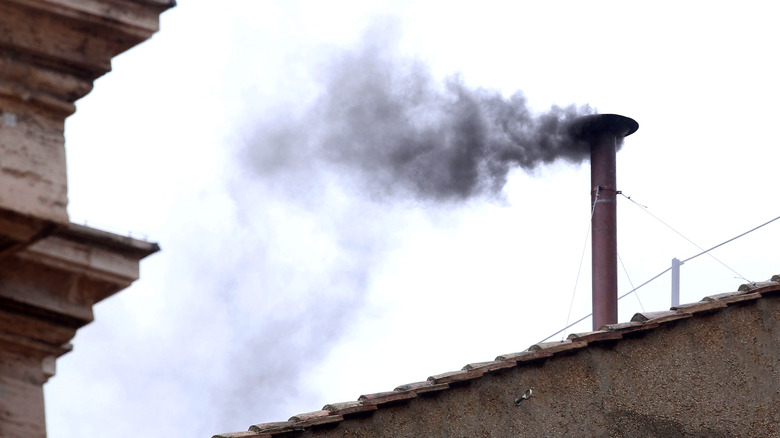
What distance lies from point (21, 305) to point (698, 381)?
5736 millimetres

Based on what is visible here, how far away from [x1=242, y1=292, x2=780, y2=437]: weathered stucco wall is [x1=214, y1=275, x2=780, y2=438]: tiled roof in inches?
1.6

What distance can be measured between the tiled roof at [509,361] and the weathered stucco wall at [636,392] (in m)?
0.04

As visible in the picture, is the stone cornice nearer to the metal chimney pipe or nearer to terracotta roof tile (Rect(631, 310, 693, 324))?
terracotta roof tile (Rect(631, 310, 693, 324))

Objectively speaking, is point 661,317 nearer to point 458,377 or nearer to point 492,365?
point 492,365

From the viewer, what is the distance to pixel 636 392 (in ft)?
28.1

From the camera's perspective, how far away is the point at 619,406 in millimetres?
8492

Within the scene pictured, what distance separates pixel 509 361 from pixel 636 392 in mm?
1099

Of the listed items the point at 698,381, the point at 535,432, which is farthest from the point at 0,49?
the point at 698,381

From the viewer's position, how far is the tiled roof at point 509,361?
747cm

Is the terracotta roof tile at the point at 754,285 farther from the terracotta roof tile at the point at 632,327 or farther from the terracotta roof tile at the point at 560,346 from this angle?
the terracotta roof tile at the point at 560,346

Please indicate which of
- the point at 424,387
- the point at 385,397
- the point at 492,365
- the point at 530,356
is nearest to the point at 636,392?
the point at 530,356

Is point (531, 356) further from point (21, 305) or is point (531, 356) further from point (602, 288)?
point (602, 288)

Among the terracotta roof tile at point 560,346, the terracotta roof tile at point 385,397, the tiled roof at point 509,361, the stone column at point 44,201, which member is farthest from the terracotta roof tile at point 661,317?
the stone column at point 44,201

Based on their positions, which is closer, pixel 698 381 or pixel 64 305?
pixel 64 305
